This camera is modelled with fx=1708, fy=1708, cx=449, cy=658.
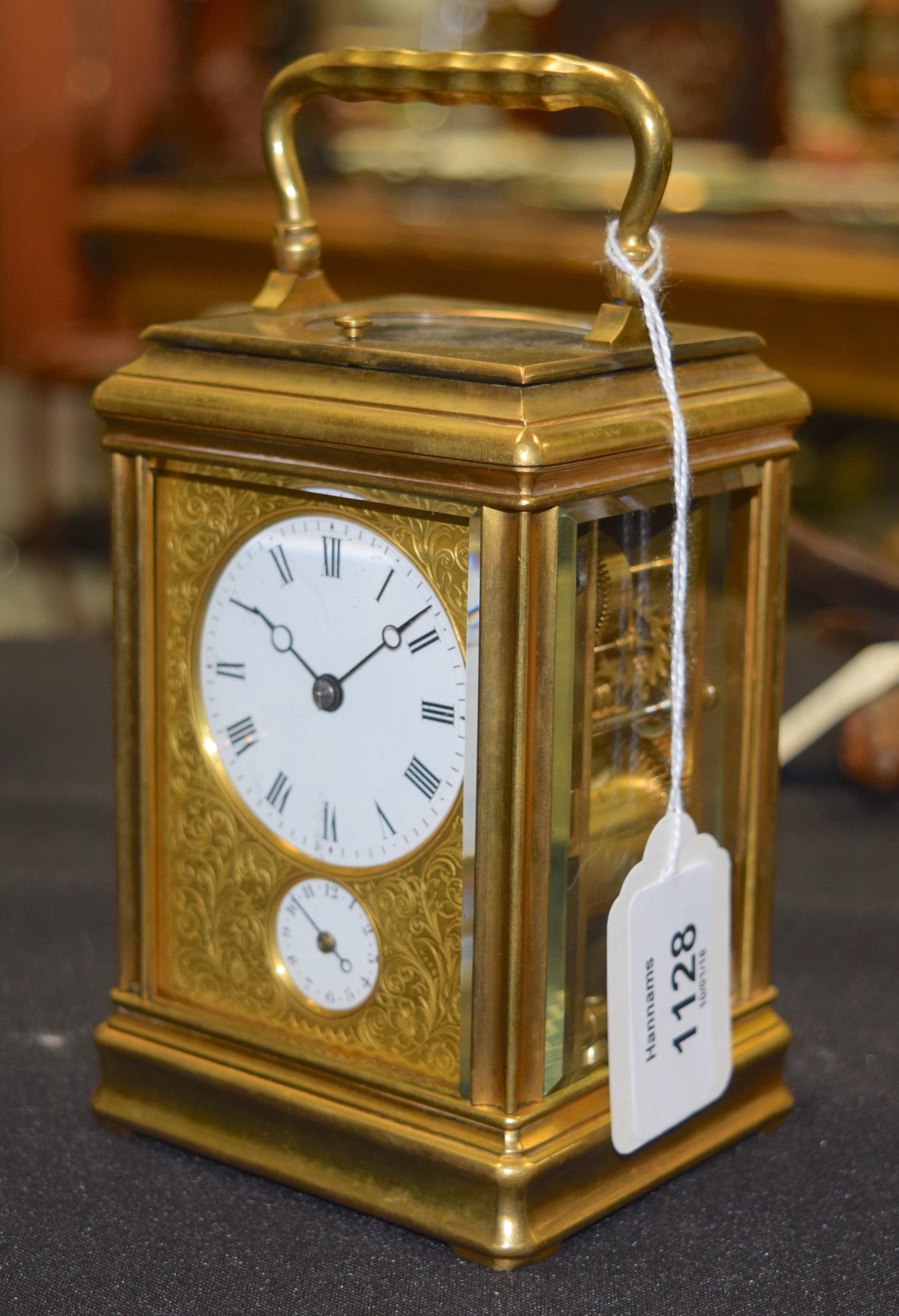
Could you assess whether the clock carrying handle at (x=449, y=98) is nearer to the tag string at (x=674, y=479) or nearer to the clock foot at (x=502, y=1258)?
the tag string at (x=674, y=479)

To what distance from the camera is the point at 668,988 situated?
0.77 m

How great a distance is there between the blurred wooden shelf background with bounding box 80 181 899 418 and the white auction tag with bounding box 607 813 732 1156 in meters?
1.78

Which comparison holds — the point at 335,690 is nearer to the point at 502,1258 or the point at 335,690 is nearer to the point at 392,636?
the point at 392,636

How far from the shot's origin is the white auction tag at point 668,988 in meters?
0.74

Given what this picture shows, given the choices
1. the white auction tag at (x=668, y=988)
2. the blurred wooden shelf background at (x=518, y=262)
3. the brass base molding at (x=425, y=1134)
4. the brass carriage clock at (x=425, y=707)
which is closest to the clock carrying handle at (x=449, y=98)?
the brass carriage clock at (x=425, y=707)

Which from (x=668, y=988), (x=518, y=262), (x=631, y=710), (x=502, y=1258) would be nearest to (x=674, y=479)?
(x=631, y=710)

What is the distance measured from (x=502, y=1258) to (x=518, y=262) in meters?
2.52

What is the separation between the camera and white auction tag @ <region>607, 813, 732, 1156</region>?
29.1 inches

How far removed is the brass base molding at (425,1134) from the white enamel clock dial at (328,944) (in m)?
0.04

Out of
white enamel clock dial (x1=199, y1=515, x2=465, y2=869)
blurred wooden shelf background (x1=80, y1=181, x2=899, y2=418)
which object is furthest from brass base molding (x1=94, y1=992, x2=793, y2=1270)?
blurred wooden shelf background (x1=80, y1=181, x2=899, y2=418)

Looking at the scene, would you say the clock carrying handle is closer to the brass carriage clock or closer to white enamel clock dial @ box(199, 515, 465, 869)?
the brass carriage clock

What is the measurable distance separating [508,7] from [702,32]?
2.45 ft

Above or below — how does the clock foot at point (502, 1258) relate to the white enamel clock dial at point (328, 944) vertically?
below

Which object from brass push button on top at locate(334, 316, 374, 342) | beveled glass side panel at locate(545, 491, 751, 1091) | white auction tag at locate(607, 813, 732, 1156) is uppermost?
brass push button on top at locate(334, 316, 374, 342)
